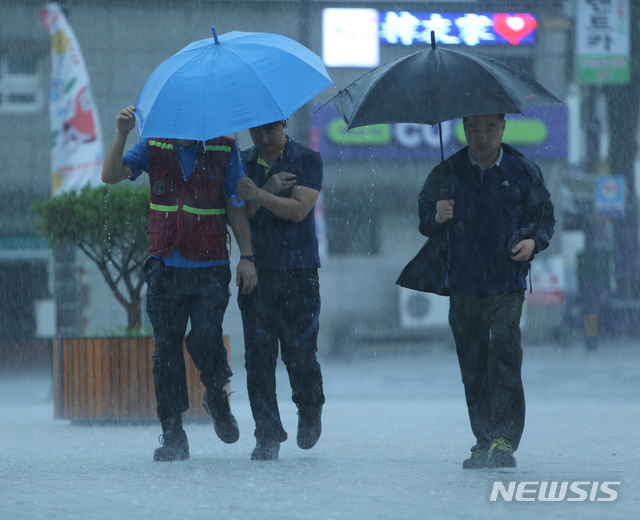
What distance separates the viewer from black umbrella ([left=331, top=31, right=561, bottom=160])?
15.7 feet

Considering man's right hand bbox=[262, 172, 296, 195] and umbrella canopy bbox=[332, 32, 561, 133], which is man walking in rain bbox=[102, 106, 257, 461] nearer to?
man's right hand bbox=[262, 172, 296, 195]

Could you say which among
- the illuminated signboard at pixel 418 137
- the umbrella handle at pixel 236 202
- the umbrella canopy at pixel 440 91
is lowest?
the umbrella handle at pixel 236 202

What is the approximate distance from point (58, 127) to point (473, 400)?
7.63 meters

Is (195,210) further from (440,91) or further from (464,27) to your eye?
(464,27)

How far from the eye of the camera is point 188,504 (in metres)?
3.99

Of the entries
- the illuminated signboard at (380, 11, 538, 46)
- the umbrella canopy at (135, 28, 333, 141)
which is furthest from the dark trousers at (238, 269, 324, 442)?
the illuminated signboard at (380, 11, 538, 46)

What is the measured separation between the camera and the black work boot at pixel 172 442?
17.2ft

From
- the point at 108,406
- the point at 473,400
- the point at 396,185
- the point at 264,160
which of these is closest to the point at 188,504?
the point at 473,400

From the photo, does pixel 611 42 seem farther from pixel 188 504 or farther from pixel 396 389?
pixel 188 504

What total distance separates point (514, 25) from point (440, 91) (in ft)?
48.3

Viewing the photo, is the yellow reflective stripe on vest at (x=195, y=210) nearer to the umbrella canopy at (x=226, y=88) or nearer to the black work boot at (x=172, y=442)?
the umbrella canopy at (x=226, y=88)

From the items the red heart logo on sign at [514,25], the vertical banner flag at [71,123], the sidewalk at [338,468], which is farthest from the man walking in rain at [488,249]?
the red heart logo on sign at [514,25]

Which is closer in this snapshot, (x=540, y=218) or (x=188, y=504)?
(x=188, y=504)

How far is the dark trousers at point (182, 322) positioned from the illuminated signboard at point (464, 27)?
555 inches
